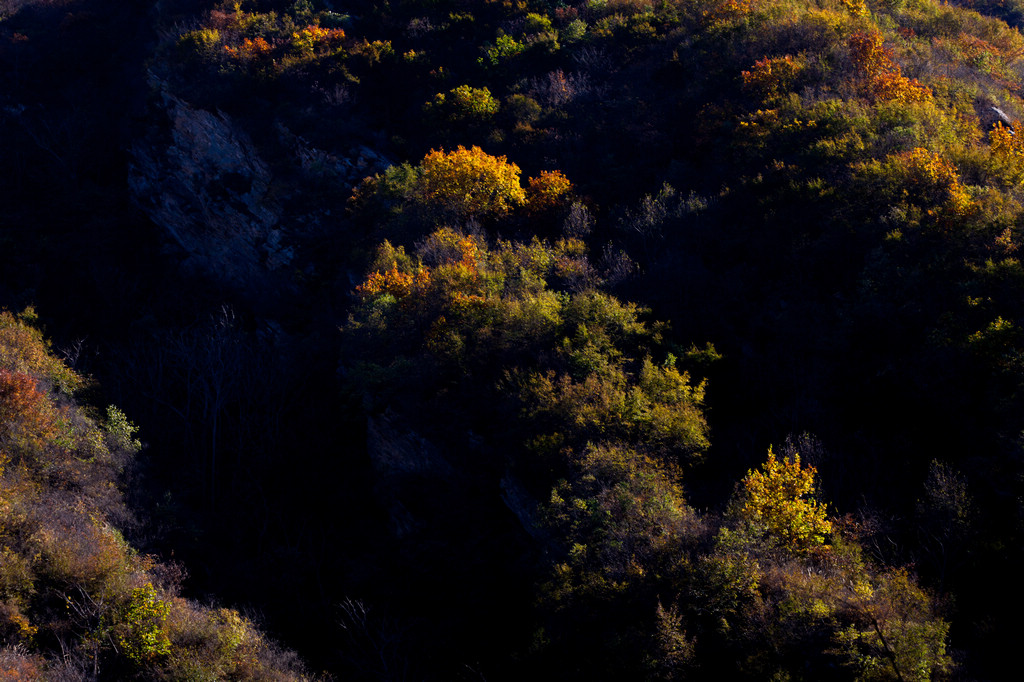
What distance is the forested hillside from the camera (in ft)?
56.5

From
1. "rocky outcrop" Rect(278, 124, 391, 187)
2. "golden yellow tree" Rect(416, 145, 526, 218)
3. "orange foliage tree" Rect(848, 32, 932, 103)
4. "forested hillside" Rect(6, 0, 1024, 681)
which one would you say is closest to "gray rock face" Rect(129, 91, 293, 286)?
"forested hillside" Rect(6, 0, 1024, 681)

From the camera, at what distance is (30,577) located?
22453 mm

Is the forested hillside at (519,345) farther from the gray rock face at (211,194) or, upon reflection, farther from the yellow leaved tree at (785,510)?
the gray rock face at (211,194)

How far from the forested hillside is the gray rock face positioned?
9.4 inches

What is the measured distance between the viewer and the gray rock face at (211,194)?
125ft

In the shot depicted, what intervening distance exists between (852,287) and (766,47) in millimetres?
15698

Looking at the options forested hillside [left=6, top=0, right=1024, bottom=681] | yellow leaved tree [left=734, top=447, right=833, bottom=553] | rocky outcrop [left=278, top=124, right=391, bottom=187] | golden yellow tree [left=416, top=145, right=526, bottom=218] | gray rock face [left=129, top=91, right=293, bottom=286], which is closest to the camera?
yellow leaved tree [left=734, top=447, right=833, bottom=553]

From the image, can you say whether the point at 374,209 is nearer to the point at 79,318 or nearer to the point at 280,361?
the point at 280,361

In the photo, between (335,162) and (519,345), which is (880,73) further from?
(335,162)

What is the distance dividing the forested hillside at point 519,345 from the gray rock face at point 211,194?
0.78 feet

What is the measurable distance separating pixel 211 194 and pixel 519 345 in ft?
81.3

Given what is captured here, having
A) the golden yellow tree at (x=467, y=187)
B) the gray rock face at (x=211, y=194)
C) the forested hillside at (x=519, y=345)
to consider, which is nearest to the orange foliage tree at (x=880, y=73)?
the forested hillside at (x=519, y=345)

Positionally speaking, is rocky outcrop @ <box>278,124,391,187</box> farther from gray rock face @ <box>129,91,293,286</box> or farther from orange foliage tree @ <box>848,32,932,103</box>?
orange foliage tree @ <box>848,32,932,103</box>

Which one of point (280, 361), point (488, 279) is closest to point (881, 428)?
point (488, 279)
